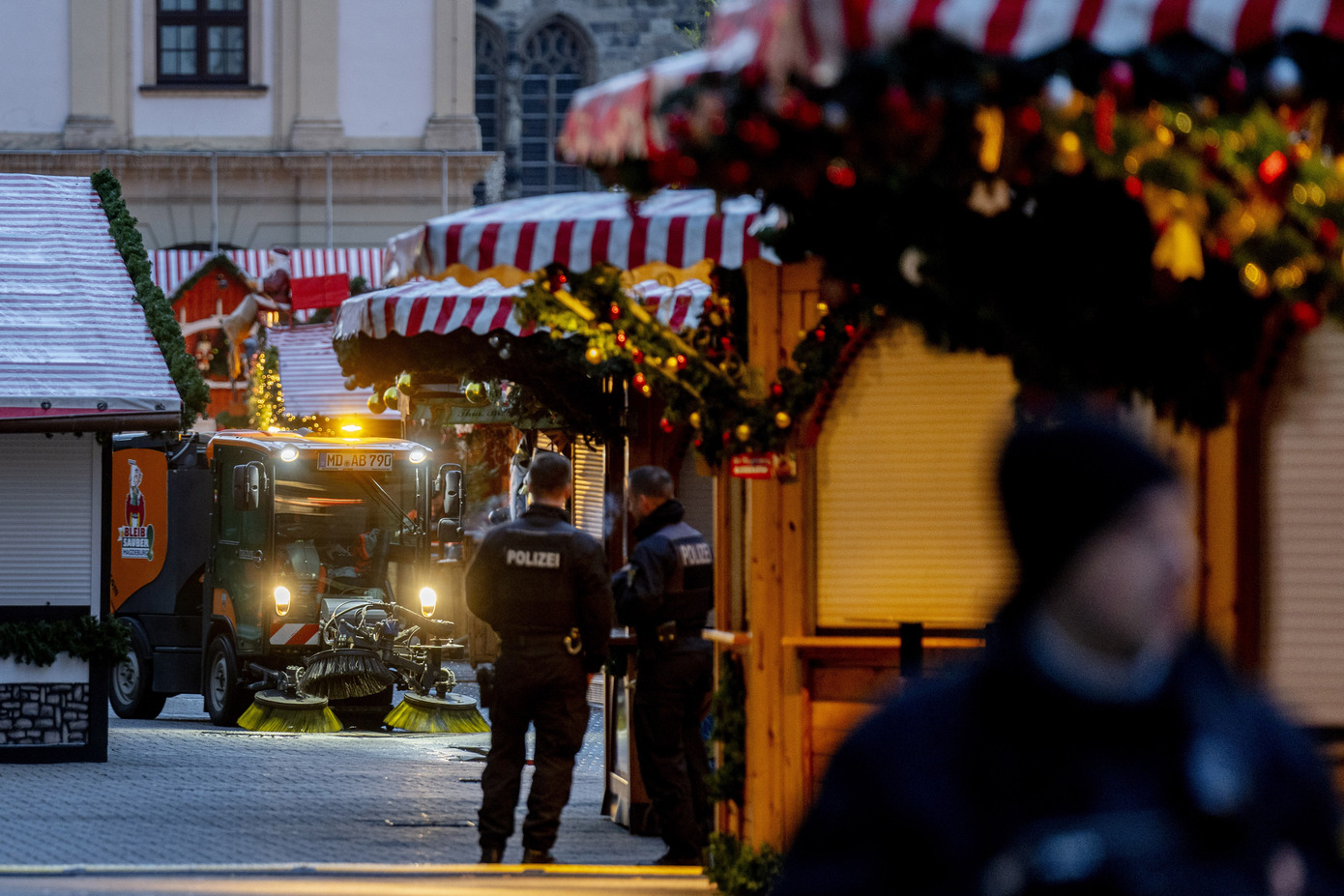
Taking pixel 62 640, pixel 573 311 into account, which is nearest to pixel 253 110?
pixel 62 640

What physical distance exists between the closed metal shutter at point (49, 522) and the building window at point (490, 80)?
2662 centimetres

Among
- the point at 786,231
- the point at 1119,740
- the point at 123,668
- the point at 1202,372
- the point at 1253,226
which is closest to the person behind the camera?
the point at 1119,740

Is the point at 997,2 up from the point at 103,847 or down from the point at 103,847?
up

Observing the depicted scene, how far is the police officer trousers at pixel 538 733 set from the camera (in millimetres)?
9203

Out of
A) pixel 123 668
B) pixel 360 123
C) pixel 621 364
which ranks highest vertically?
pixel 360 123

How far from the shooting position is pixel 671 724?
9.63 metres

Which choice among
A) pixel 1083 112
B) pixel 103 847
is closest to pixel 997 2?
pixel 1083 112

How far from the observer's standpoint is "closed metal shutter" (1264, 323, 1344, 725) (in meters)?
6.43

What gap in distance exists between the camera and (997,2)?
442cm

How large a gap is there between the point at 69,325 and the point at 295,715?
428 cm

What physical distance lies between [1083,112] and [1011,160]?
207 mm

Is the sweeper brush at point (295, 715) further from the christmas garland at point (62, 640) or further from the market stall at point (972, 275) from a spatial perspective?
the market stall at point (972, 275)

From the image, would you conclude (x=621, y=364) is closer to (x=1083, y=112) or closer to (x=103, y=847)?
(x=103, y=847)

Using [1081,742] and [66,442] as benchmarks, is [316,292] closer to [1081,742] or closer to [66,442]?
[66,442]
